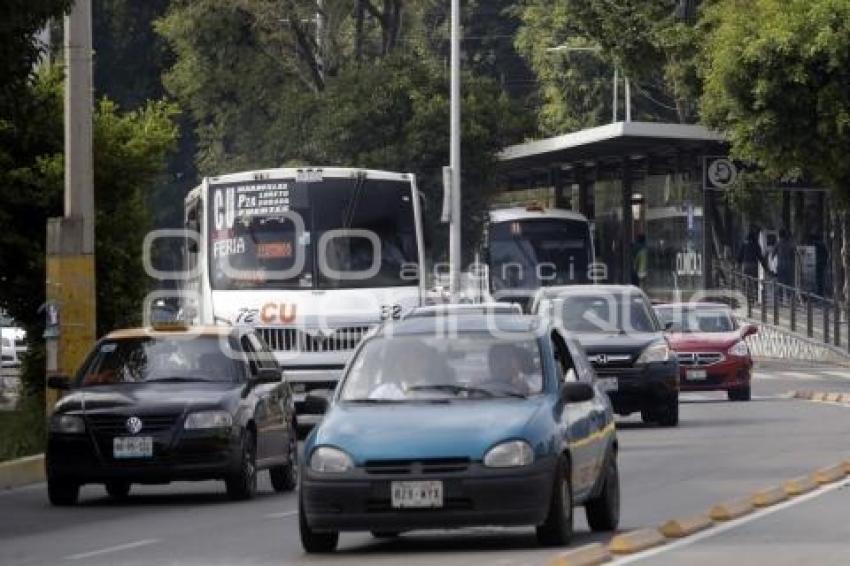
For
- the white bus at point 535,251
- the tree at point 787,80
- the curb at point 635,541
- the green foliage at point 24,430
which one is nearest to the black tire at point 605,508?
the curb at point 635,541

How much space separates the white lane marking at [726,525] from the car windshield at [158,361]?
5.59 metres

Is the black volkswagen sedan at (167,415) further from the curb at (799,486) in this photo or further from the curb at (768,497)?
the curb at (799,486)

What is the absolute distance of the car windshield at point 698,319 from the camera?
4122 centimetres

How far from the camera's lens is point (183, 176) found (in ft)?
251

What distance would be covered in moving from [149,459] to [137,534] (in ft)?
8.13

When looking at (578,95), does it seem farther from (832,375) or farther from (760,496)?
(760,496)

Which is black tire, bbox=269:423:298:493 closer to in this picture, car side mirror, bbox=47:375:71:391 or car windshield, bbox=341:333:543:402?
car side mirror, bbox=47:375:71:391

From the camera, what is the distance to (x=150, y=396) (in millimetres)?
21969

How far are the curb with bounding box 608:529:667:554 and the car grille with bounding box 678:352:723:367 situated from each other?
23.3m

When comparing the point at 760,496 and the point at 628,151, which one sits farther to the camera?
the point at 628,151

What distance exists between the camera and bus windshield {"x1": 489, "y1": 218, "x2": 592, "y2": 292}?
60219 mm

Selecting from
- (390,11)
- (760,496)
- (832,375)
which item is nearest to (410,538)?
(760,496)

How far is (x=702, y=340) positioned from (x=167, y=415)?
19.7m

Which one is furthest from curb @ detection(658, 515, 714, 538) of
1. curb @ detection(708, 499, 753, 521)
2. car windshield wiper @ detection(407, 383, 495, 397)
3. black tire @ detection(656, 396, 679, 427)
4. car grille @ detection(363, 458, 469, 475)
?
black tire @ detection(656, 396, 679, 427)
